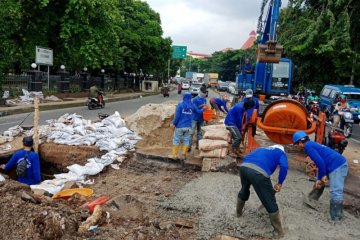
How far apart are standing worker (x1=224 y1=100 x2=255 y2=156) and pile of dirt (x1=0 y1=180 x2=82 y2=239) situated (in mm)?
4250

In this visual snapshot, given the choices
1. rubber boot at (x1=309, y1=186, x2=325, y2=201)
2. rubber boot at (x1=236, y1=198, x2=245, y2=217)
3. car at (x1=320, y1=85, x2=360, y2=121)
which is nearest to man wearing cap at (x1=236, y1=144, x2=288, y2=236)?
rubber boot at (x1=236, y1=198, x2=245, y2=217)

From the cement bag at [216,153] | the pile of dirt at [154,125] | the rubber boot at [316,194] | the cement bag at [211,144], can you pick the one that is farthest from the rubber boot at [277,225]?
the pile of dirt at [154,125]

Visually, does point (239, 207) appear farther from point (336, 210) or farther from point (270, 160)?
point (336, 210)

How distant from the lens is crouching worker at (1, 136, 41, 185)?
24.4ft

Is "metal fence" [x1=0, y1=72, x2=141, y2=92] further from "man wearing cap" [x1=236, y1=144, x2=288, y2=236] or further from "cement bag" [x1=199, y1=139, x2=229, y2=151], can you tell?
"man wearing cap" [x1=236, y1=144, x2=288, y2=236]

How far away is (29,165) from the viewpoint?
757 centimetres

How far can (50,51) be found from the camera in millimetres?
21828

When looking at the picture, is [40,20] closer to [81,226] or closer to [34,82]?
[34,82]

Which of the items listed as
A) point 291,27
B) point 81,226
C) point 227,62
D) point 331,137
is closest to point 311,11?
point 291,27

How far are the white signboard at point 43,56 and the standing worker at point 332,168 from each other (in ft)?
58.9

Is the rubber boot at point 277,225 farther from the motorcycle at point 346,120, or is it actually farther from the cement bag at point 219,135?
the motorcycle at point 346,120

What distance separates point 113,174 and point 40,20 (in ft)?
55.9

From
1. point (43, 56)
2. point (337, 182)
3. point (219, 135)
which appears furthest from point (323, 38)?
point (337, 182)

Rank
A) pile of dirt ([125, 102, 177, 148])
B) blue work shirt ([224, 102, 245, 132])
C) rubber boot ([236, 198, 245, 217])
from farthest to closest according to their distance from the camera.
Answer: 1. pile of dirt ([125, 102, 177, 148])
2. blue work shirt ([224, 102, 245, 132])
3. rubber boot ([236, 198, 245, 217])
